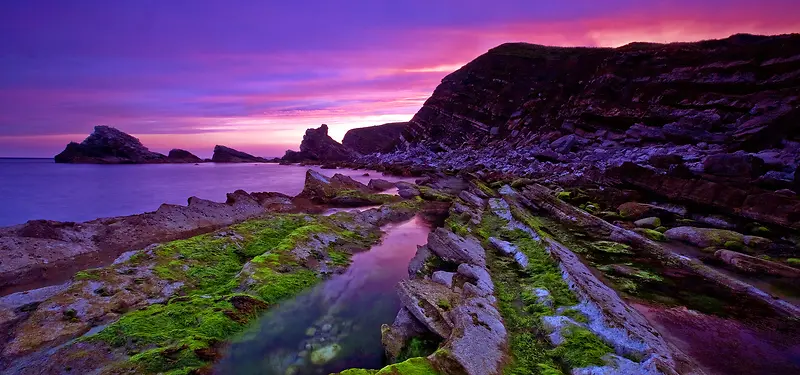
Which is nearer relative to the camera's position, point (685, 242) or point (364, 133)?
point (685, 242)

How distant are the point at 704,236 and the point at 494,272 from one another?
10.4m

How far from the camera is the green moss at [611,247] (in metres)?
14.9

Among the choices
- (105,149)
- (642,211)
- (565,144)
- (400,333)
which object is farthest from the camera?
(105,149)

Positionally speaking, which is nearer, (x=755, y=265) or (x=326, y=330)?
(x=326, y=330)

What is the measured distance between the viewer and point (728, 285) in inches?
438

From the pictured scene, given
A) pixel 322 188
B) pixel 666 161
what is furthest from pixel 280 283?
pixel 666 161

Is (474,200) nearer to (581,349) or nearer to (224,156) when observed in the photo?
(581,349)

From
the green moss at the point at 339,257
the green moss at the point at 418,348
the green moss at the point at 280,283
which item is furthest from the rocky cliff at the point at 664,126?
the green moss at the point at 280,283

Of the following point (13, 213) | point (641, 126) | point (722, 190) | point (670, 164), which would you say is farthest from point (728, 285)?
point (13, 213)

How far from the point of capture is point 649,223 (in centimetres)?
1795

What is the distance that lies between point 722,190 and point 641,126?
23.7m

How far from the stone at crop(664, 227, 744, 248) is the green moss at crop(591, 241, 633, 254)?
2.69 m

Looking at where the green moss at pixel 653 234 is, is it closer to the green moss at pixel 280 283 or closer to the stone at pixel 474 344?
the stone at pixel 474 344

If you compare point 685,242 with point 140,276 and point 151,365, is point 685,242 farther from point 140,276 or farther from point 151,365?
point 140,276
